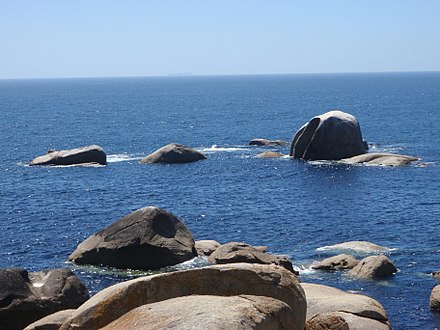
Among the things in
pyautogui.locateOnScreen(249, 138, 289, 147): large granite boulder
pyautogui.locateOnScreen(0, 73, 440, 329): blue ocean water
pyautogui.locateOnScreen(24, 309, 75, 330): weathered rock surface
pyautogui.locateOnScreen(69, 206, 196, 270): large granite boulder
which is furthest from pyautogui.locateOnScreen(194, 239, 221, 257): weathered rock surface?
pyautogui.locateOnScreen(249, 138, 289, 147): large granite boulder

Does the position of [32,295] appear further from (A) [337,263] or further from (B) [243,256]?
(A) [337,263]

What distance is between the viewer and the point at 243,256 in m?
42.0

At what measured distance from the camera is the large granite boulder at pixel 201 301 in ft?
52.4

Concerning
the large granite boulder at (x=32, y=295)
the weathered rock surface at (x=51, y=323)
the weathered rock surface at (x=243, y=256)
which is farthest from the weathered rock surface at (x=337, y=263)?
the weathered rock surface at (x=51, y=323)

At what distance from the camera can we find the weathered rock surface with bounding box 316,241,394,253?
49594mm

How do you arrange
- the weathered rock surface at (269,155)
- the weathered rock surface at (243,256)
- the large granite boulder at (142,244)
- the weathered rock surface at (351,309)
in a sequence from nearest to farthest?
the weathered rock surface at (351,309), the weathered rock surface at (243,256), the large granite boulder at (142,244), the weathered rock surface at (269,155)

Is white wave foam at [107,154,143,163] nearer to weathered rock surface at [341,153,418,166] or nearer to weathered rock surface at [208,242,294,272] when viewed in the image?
weathered rock surface at [341,153,418,166]

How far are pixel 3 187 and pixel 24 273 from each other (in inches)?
1825

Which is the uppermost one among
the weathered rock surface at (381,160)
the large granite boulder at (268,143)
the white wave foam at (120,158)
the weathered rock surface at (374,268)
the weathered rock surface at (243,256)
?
the weathered rock surface at (243,256)

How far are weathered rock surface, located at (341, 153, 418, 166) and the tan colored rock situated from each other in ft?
223

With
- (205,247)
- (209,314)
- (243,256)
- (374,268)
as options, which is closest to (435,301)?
(374,268)

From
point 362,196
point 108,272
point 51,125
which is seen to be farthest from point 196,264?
point 51,125

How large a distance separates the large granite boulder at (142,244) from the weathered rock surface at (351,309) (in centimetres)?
1859

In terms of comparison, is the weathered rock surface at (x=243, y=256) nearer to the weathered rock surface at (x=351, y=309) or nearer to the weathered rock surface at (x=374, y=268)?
the weathered rock surface at (x=374, y=268)
